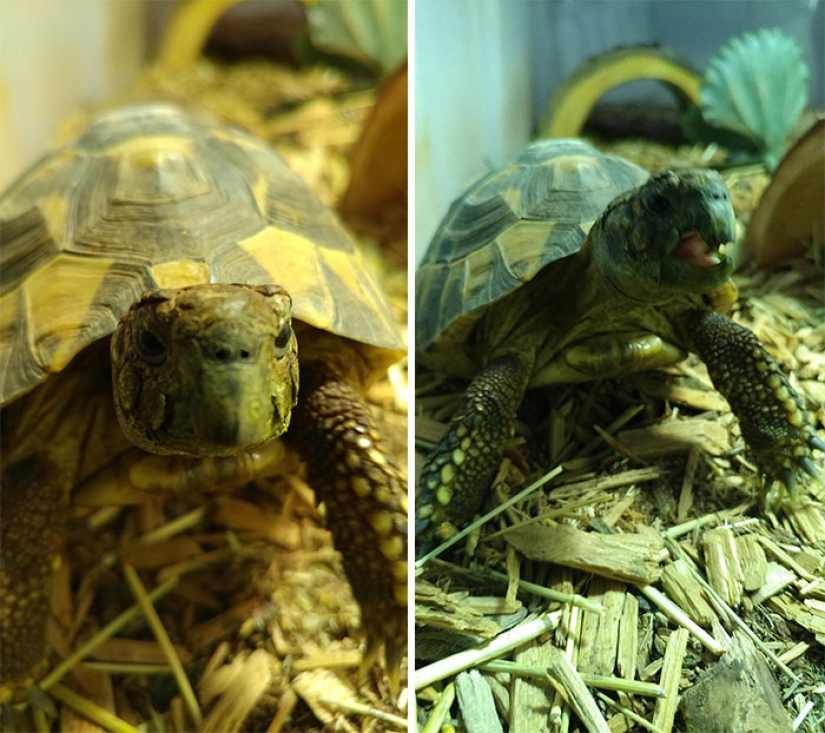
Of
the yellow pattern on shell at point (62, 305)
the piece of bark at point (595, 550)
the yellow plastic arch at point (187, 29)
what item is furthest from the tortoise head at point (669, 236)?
the yellow plastic arch at point (187, 29)

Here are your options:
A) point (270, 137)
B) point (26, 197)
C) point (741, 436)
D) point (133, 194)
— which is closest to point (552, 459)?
point (741, 436)

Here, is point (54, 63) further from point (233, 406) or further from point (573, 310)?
point (233, 406)

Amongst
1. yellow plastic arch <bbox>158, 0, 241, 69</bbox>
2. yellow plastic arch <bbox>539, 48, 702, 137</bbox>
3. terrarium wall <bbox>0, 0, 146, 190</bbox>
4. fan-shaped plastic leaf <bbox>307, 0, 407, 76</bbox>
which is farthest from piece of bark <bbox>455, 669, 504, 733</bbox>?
yellow plastic arch <bbox>158, 0, 241, 69</bbox>

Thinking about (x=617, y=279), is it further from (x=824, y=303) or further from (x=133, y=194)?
(x=133, y=194)

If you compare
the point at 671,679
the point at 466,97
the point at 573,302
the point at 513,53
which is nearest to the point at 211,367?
the point at 671,679

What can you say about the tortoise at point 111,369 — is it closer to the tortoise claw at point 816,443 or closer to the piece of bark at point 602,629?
the piece of bark at point 602,629

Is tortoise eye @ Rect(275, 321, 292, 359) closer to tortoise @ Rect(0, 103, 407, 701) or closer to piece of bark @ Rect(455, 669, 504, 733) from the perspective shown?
tortoise @ Rect(0, 103, 407, 701)
